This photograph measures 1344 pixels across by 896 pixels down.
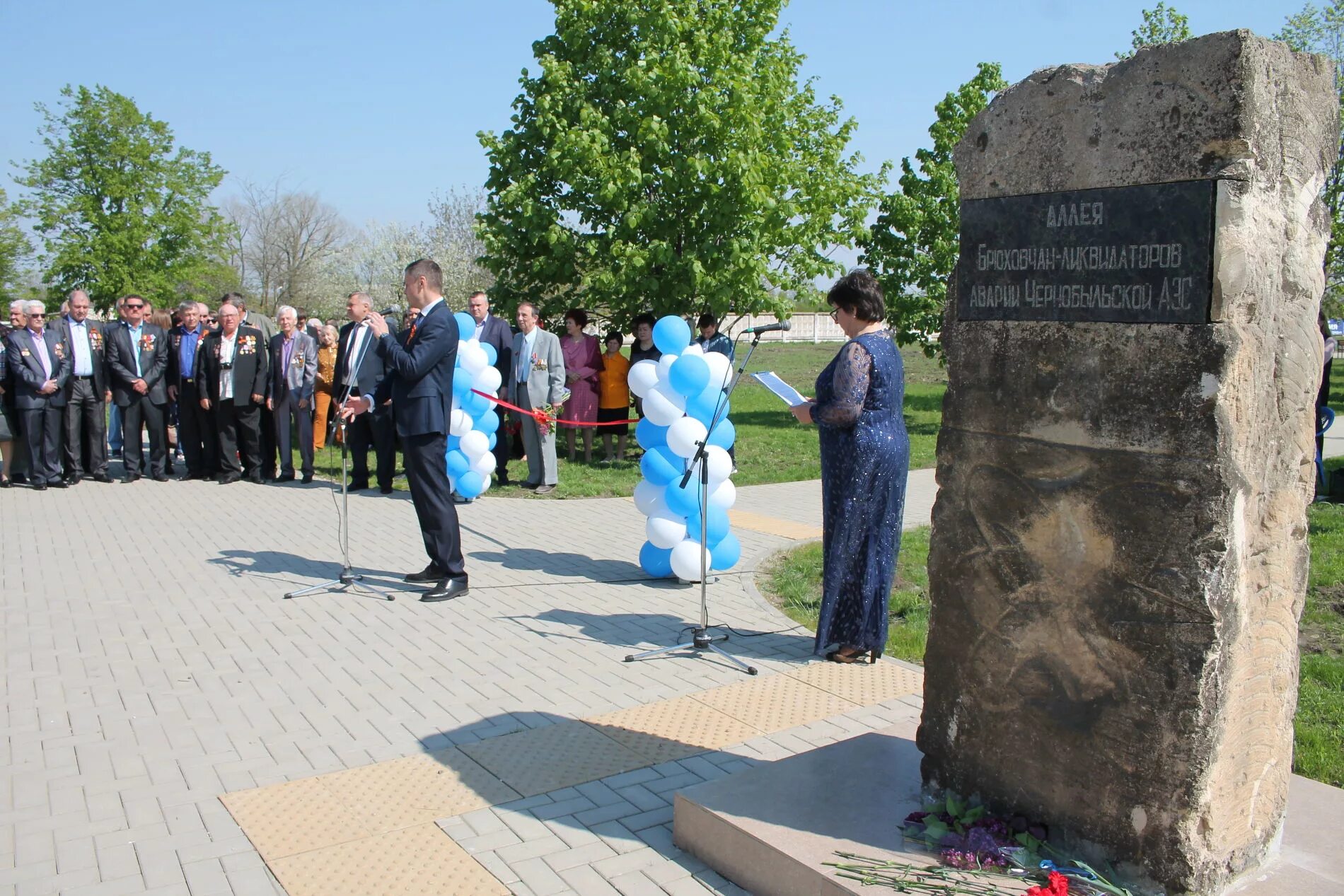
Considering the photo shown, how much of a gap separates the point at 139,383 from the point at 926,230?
1256 cm

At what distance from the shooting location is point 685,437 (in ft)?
23.2

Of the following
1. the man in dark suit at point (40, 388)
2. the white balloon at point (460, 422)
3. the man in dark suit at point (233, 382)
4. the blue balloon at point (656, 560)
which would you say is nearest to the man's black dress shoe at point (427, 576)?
the blue balloon at point (656, 560)

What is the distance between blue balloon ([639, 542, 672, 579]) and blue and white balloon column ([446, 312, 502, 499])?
9.88ft

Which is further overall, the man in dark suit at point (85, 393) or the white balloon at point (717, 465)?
the man in dark suit at point (85, 393)

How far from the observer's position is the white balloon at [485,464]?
10.9 m

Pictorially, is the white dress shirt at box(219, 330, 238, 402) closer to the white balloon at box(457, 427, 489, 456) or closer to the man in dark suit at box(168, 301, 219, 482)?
the man in dark suit at box(168, 301, 219, 482)

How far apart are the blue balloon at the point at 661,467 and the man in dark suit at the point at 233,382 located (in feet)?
22.8

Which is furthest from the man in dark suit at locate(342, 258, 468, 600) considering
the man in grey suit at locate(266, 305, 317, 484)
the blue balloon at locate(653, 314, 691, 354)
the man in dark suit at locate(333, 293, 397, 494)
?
the man in grey suit at locate(266, 305, 317, 484)

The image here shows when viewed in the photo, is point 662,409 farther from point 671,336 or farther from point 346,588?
point 346,588

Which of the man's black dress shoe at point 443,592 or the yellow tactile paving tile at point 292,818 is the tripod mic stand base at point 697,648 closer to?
the man's black dress shoe at point 443,592

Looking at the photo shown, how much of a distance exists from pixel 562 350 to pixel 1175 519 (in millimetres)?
11047

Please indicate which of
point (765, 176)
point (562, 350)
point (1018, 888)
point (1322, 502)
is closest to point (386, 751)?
point (1018, 888)

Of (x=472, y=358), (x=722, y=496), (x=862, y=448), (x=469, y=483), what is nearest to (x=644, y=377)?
(x=722, y=496)

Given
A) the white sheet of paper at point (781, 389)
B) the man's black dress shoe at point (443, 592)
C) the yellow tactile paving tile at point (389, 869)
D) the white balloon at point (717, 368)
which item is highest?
the white balloon at point (717, 368)
